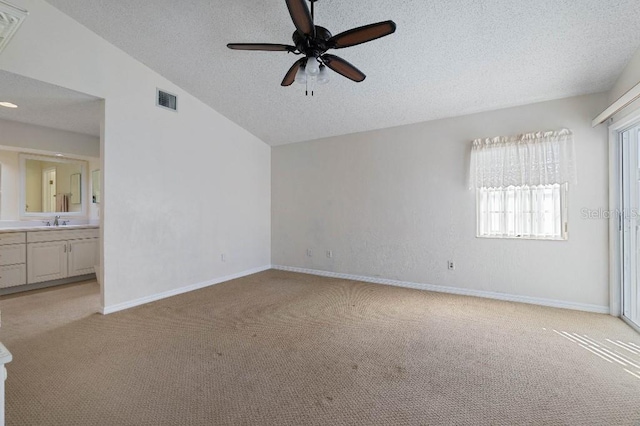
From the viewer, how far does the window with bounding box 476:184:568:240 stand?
3469 mm

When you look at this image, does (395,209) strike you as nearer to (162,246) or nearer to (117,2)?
(162,246)

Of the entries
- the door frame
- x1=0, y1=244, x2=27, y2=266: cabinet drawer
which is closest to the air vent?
x1=0, y1=244, x2=27, y2=266: cabinet drawer

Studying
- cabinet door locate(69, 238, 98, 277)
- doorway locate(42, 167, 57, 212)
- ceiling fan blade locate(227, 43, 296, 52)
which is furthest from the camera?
doorway locate(42, 167, 57, 212)

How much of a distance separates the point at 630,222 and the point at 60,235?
23.7 feet

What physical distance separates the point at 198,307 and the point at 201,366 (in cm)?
142

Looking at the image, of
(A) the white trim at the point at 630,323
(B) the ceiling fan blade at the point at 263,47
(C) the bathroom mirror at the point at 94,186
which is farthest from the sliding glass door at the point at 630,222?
(C) the bathroom mirror at the point at 94,186

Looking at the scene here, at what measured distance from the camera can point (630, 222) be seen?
299 cm

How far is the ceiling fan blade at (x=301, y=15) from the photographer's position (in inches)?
69.7

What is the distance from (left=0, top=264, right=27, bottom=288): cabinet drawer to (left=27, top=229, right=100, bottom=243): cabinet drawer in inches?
15.3

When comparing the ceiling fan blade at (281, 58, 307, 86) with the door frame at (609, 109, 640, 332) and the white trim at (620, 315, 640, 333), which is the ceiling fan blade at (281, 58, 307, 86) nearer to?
the door frame at (609, 109, 640, 332)

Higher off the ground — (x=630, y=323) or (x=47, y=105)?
(x=47, y=105)

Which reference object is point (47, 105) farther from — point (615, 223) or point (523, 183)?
point (615, 223)

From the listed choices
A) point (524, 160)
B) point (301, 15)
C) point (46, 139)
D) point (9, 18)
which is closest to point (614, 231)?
point (524, 160)

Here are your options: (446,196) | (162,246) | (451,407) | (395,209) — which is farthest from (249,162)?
(451,407)
